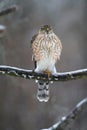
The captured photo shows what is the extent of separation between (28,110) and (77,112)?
6.82m

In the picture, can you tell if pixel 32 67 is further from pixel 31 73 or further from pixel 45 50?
pixel 31 73

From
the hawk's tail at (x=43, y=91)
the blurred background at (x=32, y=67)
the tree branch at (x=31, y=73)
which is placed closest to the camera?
the tree branch at (x=31, y=73)

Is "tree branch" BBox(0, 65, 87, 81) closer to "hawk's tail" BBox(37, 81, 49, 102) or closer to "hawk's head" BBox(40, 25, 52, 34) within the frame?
"hawk's tail" BBox(37, 81, 49, 102)

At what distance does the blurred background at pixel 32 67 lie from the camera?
39.5 feet

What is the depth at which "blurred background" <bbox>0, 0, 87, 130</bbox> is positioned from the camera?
1204 cm

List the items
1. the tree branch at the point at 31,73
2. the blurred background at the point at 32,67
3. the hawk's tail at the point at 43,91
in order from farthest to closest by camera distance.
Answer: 1. the blurred background at the point at 32,67
2. the hawk's tail at the point at 43,91
3. the tree branch at the point at 31,73

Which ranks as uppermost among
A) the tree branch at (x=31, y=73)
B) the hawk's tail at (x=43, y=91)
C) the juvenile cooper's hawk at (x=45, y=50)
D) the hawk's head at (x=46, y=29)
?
the hawk's head at (x=46, y=29)

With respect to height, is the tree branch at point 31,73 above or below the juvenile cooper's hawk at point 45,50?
below

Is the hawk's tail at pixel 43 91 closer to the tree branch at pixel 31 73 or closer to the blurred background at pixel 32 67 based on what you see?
the tree branch at pixel 31 73

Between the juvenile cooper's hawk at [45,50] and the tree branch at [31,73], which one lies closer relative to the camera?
the tree branch at [31,73]

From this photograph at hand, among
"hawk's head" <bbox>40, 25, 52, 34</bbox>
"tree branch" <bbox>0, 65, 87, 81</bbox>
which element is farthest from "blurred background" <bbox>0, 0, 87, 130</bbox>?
"tree branch" <bbox>0, 65, 87, 81</bbox>

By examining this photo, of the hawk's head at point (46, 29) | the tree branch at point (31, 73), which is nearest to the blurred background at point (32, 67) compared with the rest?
the hawk's head at point (46, 29)

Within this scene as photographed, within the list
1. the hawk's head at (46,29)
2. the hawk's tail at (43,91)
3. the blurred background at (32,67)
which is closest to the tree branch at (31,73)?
the hawk's tail at (43,91)

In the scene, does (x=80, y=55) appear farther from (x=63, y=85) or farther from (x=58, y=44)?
(x=58, y=44)
